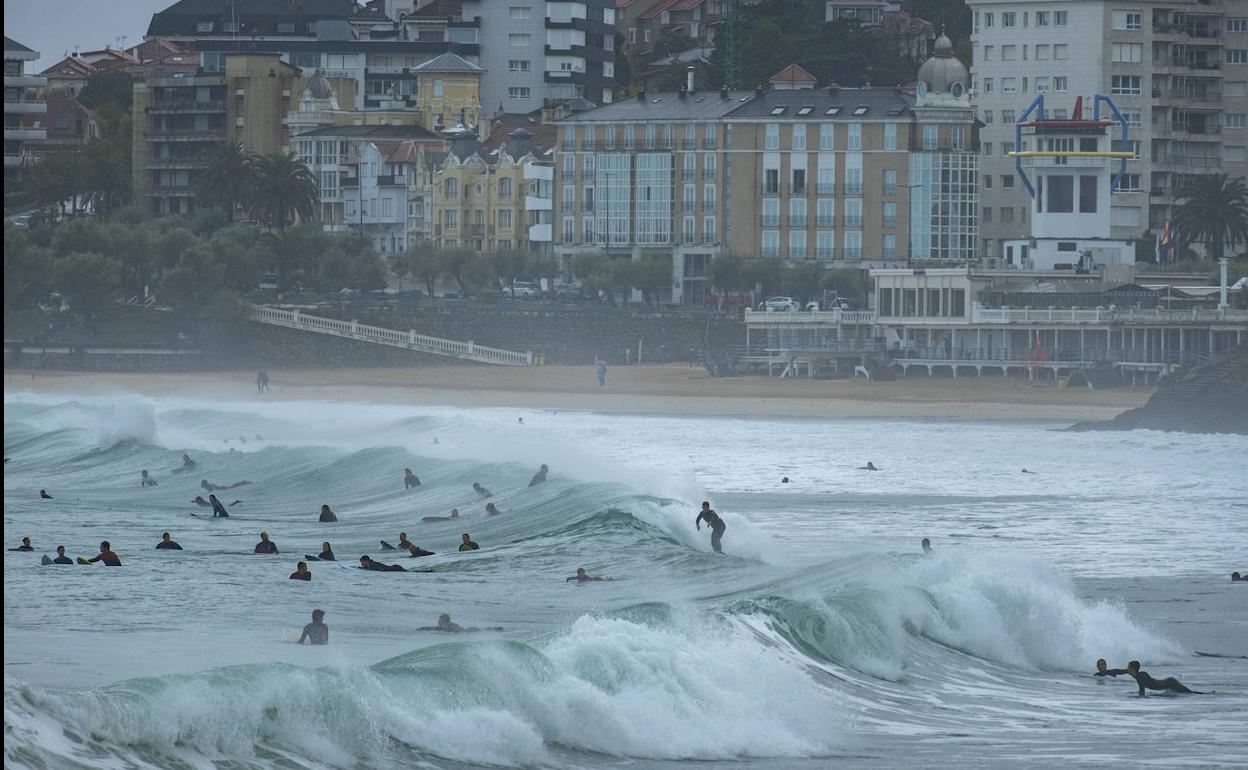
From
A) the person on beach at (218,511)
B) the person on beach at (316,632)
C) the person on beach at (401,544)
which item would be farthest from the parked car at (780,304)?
the person on beach at (316,632)

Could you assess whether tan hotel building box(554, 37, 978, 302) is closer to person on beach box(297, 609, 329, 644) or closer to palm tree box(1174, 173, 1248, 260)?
palm tree box(1174, 173, 1248, 260)

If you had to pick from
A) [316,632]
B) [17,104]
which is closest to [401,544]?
[316,632]

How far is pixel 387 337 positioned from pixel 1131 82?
42.4 metres

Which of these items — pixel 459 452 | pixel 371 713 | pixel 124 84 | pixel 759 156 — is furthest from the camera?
pixel 124 84

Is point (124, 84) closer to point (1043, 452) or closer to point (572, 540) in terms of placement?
point (1043, 452)

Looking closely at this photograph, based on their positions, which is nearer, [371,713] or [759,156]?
[371,713]

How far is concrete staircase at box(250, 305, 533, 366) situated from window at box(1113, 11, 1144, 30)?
38471 millimetres

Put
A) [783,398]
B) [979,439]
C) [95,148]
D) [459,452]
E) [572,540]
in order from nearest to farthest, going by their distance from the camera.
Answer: [572,540]
[459,452]
[979,439]
[783,398]
[95,148]

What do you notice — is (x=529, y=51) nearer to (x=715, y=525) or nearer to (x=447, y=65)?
(x=447, y=65)

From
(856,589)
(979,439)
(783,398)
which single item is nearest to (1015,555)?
(856,589)

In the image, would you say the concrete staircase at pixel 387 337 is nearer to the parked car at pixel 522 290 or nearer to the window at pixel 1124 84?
the parked car at pixel 522 290

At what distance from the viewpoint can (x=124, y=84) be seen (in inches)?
5561

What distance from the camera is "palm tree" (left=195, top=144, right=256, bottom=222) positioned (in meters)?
111

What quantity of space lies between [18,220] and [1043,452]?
230 ft
